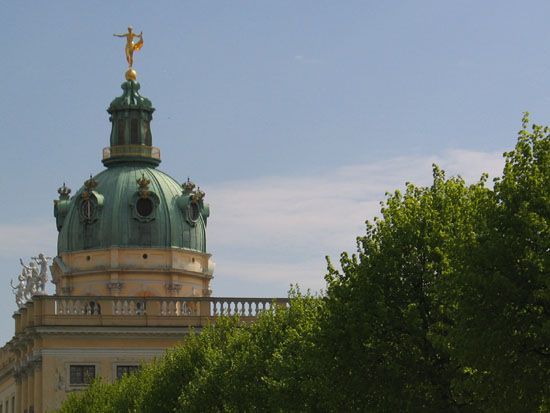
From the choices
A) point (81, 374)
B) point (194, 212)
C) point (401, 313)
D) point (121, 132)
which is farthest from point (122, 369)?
point (401, 313)

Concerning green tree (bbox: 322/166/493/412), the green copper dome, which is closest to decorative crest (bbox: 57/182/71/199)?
the green copper dome

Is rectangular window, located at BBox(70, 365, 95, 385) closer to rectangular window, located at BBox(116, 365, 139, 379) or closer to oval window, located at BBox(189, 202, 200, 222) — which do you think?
rectangular window, located at BBox(116, 365, 139, 379)

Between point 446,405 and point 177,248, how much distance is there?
67.2 m

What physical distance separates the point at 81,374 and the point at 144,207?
54.1 ft

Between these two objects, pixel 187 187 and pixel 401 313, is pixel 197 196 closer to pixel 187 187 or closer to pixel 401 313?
pixel 187 187

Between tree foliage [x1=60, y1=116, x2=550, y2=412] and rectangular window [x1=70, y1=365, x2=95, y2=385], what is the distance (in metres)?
30.9

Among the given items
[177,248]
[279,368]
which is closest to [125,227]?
[177,248]

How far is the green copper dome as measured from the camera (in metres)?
119

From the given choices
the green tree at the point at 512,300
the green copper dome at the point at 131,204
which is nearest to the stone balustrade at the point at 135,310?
the green copper dome at the point at 131,204

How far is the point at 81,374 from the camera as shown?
106 meters

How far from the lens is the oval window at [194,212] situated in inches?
4754

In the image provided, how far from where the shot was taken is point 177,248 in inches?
4675

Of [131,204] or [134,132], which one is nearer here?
[131,204]

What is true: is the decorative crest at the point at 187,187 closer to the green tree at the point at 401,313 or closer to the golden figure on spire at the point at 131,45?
the golden figure on spire at the point at 131,45
